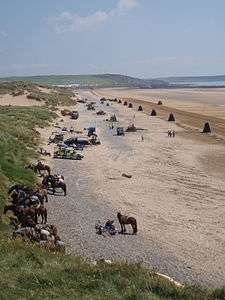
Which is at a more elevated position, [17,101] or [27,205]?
[27,205]

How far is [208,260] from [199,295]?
578cm

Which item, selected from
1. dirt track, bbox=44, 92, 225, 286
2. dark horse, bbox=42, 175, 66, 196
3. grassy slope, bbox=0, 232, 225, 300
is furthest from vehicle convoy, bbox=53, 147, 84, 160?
grassy slope, bbox=0, 232, 225, 300

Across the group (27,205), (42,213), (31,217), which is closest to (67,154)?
(27,205)

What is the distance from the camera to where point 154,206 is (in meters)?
23.4

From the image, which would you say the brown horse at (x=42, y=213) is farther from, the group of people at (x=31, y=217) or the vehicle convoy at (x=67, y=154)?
the vehicle convoy at (x=67, y=154)

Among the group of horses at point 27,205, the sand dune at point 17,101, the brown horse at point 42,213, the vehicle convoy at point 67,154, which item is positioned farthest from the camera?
the sand dune at point 17,101

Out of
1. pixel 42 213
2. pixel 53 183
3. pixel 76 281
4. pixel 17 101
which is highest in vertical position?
pixel 76 281

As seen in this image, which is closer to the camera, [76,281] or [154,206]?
[76,281]

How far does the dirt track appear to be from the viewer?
16.9 meters

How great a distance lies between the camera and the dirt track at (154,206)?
55.4 ft

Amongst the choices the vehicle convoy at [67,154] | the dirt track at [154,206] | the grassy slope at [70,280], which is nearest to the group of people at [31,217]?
the dirt track at [154,206]

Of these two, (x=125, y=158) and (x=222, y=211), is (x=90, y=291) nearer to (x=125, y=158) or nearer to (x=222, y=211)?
(x=222, y=211)

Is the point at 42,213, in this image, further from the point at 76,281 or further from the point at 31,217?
the point at 76,281

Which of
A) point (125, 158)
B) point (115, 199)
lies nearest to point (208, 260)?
point (115, 199)
